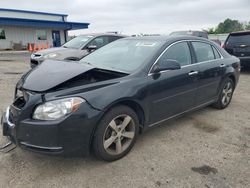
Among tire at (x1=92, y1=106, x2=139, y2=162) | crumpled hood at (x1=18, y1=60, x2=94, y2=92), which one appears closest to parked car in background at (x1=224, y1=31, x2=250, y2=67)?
tire at (x1=92, y1=106, x2=139, y2=162)

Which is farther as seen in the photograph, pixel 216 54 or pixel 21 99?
pixel 216 54

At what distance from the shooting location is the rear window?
368 inches

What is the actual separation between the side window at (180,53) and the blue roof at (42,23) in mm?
23555

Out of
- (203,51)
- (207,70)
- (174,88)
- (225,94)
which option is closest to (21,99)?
(174,88)

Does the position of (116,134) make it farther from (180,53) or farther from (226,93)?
(226,93)

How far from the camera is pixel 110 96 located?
2904mm

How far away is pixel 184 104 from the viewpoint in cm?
407

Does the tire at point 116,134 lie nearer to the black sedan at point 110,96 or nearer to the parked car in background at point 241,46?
the black sedan at point 110,96

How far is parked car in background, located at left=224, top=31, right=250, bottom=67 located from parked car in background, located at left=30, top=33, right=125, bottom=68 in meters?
4.73

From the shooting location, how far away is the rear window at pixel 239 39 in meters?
9.34

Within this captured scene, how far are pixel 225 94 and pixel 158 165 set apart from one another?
113 inches

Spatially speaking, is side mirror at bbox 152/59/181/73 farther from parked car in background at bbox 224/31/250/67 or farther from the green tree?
the green tree

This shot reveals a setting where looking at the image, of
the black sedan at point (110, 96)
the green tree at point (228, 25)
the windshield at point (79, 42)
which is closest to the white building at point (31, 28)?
the windshield at point (79, 42)

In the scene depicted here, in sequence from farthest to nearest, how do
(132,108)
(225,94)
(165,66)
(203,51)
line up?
(225,94), (203,51), (165,66), (132,108)
